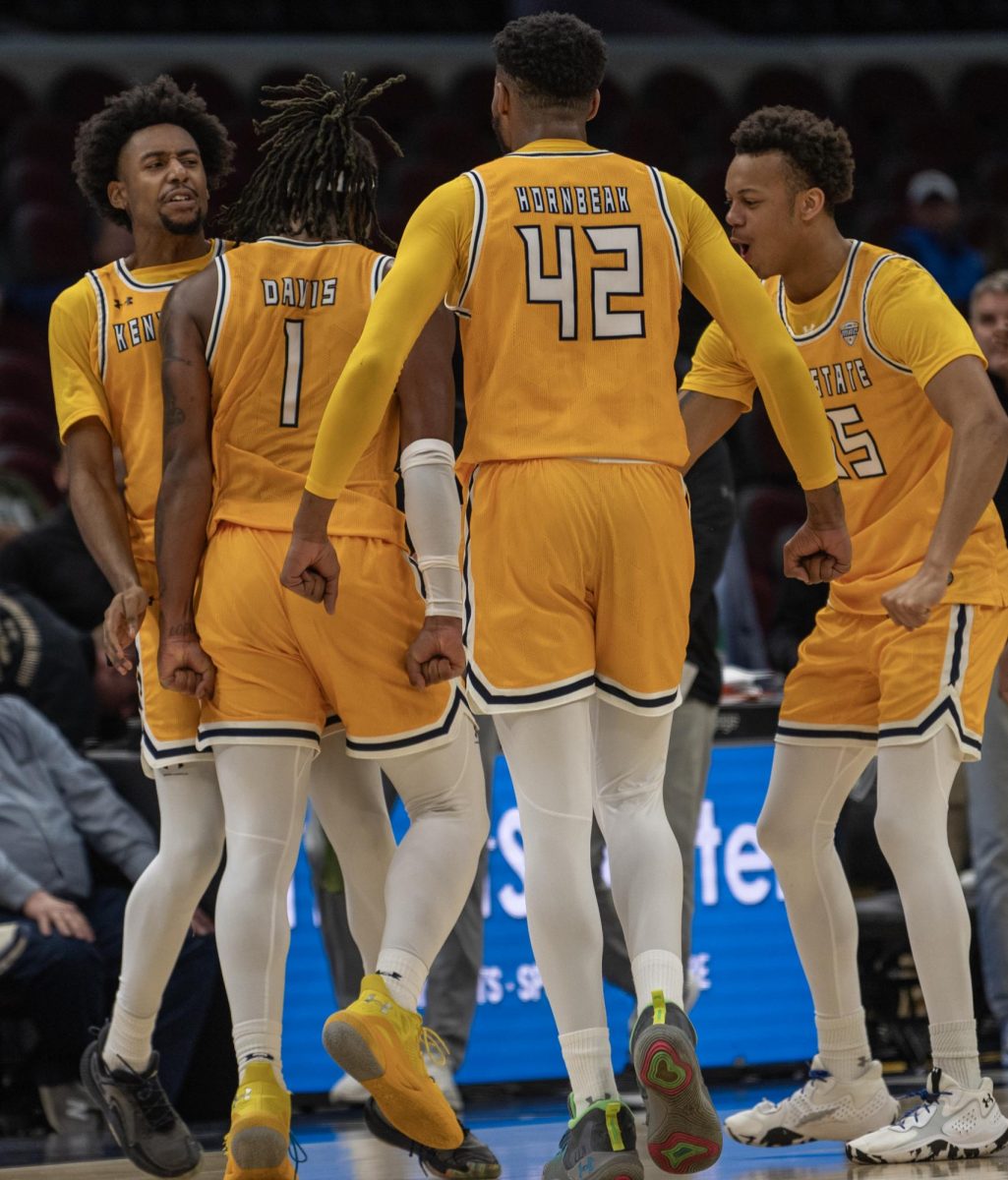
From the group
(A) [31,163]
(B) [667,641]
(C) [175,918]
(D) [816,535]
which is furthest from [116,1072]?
(A) [31,163]

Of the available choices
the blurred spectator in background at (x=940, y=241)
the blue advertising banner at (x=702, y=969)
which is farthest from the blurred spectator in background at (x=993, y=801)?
the blurred spectator in background at (x=940, y=241)

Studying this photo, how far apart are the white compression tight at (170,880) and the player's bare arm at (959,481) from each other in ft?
4.68

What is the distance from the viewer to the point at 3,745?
5738 millimetres

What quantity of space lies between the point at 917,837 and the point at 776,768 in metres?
0.38

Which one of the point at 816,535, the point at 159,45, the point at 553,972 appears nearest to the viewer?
the point at 553,972

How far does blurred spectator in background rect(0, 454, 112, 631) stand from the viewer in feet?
22.5

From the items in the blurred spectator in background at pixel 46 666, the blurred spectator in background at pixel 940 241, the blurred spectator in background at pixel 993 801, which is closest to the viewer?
the blurred spectator in background at pixel 993 801

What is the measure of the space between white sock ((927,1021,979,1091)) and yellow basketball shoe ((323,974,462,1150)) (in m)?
1.03

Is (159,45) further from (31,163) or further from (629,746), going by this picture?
(629,746)

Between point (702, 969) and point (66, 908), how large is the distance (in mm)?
1899

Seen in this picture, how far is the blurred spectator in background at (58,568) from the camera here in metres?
6.86

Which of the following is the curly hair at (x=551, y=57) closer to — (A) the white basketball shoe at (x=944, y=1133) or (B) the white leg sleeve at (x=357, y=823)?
(B) the white leg sleeve at (x=357, y=823)

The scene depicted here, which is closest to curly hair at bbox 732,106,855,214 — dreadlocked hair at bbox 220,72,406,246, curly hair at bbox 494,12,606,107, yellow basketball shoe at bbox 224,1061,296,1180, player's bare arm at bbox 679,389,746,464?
player's bare arm at bbox 679,389,746,464

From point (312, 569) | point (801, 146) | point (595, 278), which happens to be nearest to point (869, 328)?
point (801, 146)
